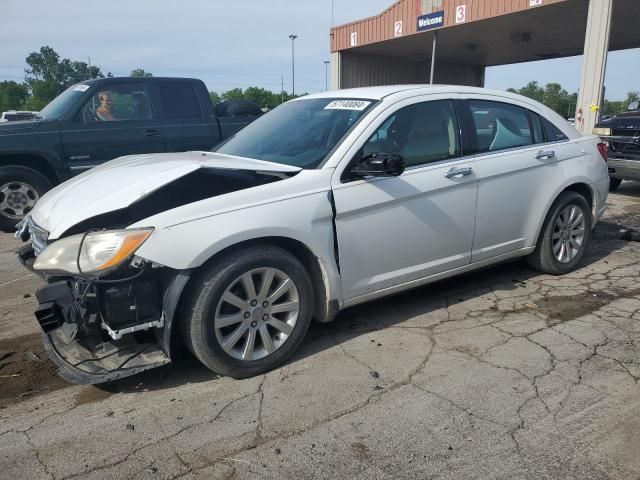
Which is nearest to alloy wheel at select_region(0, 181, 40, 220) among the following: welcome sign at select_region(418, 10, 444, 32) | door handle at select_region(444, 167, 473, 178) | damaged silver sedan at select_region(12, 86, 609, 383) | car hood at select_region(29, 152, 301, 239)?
damaged silver sedan at select_region(12, 86, 609, 383)

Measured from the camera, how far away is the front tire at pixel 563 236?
4715mm

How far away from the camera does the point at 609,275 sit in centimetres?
496

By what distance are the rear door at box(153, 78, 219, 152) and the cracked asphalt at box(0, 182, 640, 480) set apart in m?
3.97

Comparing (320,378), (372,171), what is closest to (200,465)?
(320,378)

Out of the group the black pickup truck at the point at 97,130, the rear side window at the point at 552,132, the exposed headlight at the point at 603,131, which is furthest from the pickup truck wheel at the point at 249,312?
the exposed headlight at the point at 603,131

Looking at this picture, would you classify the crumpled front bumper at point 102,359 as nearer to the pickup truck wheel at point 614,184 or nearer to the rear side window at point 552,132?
the rear side window at point 552,132

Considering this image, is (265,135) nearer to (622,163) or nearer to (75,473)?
(75,473)

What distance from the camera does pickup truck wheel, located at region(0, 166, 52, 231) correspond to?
22.3 feet

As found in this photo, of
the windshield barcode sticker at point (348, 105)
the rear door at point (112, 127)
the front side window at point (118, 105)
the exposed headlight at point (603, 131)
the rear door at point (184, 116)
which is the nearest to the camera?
the windshield barcode sticker at point (348, 105)

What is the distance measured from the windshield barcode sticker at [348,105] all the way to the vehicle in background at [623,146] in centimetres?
627

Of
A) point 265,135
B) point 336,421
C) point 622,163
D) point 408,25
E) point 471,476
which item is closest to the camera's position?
point 471,476

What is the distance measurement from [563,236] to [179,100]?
5581 millimetres

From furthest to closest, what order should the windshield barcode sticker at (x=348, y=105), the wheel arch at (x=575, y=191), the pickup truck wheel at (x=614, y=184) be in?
the pickup truck wheel at (x=614, y=184), the wheel arch at (x=575, y=191), the windshield barcode sticker at (x=348, y=105)

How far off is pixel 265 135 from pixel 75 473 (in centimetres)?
269
